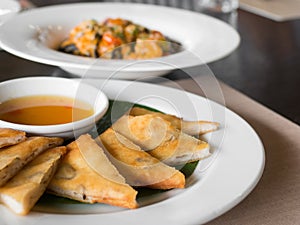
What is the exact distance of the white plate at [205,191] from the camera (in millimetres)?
903

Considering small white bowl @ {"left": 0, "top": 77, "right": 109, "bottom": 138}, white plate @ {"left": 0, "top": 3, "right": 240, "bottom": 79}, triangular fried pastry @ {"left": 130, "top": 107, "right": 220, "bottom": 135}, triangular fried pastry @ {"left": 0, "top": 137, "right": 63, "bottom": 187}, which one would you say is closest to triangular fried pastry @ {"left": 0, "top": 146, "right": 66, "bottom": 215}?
triangular fried pastry @ {"left": 0, "top": 137, "right": 63, "bottom": 187}

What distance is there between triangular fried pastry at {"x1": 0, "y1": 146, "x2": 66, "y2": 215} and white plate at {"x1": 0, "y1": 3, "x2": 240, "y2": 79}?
530 millimetres

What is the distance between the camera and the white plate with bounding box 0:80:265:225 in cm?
90

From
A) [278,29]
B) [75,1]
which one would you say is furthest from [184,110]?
[75,1]

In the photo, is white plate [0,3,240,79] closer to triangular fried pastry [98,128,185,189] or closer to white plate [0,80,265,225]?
white plate [0,80,265,225]

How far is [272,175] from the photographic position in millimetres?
1177

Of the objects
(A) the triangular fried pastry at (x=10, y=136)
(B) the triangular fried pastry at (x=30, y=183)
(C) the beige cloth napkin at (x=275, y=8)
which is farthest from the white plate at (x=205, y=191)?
(C) the beige cloth napkin at (x=275, y=8)

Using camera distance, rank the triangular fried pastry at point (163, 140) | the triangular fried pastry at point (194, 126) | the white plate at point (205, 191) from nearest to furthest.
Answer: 1. the white plate at point (205, 191)
2. the triangular fried pastry at point (163, 140)
3. the triangular fried pastry at point (194, 126)

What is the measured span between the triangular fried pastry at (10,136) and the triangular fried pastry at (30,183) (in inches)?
2.3

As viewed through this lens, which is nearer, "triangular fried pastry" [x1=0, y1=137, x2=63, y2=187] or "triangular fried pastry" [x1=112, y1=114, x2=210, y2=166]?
"triangular fried pastry" [x1=0, y1=137, x2=63, y2=187]

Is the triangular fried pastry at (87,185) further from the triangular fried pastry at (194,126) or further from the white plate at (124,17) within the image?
the white plate at (124,17)

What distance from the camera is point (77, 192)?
38.6 inches

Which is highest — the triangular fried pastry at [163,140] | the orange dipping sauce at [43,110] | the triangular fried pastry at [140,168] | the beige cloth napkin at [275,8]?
the triangular fried pastry at [140,168]

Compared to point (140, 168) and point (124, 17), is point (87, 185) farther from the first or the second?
point (124, 17)
